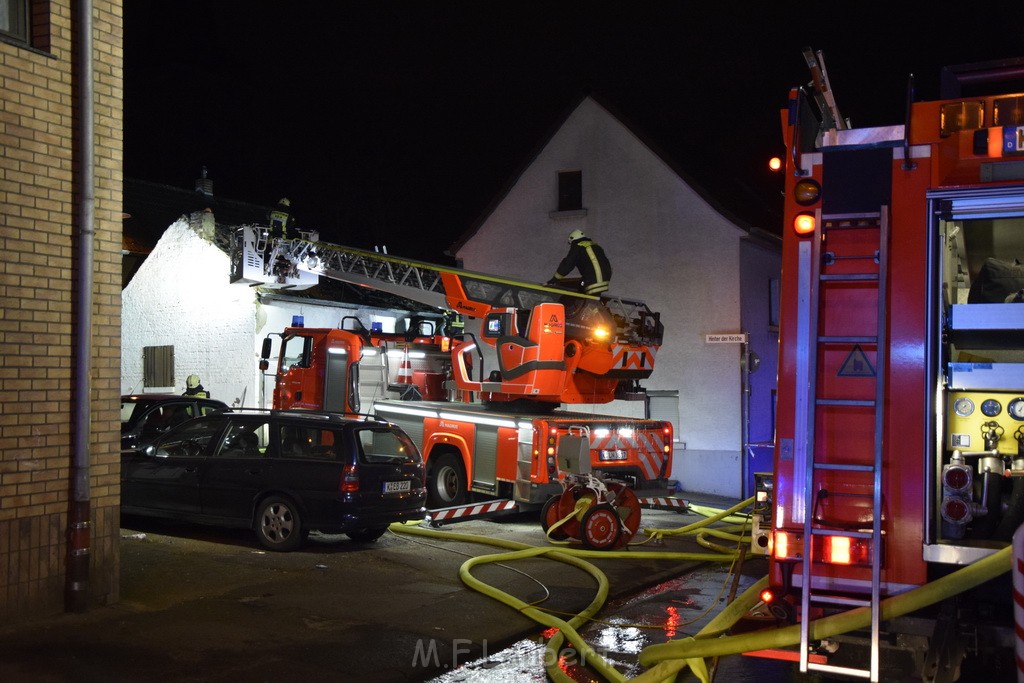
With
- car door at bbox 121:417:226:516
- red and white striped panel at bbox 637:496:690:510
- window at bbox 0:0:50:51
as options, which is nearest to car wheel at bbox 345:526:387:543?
car door at bbox 121:417:226:516

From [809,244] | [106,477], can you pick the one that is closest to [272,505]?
[106,477]

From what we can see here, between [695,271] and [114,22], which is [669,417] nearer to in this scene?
[695,271]

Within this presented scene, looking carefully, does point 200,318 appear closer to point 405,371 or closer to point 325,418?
point 405,371

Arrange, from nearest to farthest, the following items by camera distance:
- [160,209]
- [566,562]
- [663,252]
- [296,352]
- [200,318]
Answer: [566,562] → [296,352] → [663,252] → [200,318] → [160,209]

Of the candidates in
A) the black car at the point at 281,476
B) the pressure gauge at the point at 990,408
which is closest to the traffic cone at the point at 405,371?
the black car at the point at 281,476

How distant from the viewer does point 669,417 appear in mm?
18234

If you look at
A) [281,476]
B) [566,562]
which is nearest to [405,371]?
[281,476]

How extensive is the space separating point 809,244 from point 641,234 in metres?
14.4

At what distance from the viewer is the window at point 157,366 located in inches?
813

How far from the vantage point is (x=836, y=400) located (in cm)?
447

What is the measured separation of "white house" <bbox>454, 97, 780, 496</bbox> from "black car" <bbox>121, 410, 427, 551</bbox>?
26.5ft

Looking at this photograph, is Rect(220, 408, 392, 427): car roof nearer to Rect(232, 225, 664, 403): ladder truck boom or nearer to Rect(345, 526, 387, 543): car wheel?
Rect(345, 526, 387, 543): car wheel

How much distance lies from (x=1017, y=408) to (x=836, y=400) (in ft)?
3.62

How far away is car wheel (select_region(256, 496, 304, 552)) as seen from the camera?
10195 mm
